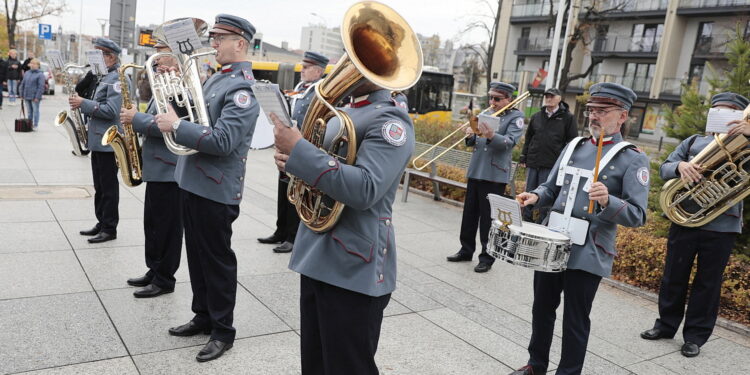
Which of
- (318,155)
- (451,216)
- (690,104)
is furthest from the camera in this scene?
(451,216)

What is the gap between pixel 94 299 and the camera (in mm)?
4410

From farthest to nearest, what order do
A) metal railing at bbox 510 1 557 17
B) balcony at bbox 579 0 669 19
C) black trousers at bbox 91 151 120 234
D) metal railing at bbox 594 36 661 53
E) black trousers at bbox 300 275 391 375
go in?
1. metal railing at bbox 510 1 557 17
2. metal railing at bbox 594 36 661 53
3. balcony at bbox 579 0 669 19
4. black trousers at bbox 91 151 120 234
5. black trousers at bbox 300 275 391 375

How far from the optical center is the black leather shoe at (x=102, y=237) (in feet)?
19.2

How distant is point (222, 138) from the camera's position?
11.3 ft

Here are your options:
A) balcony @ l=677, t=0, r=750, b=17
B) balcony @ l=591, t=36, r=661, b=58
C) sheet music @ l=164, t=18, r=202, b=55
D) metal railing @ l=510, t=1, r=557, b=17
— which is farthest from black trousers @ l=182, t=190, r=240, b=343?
metal railing @ l=510, t=1, r=557, b=17

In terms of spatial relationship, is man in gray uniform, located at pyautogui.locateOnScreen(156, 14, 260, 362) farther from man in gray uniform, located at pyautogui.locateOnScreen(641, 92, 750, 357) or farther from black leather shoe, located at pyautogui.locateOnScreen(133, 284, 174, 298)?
man in gray uniform, located at pyautogui.locateOnScreen(641, 92, 750, 357)

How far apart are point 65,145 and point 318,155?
39.9ft

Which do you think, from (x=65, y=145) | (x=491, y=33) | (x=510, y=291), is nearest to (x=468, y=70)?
(x=491, y=33)

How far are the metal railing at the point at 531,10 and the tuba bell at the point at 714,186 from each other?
42588mm

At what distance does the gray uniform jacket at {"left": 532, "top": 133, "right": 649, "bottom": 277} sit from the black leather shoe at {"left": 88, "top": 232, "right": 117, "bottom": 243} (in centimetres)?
467

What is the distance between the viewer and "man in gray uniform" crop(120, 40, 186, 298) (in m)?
4.54

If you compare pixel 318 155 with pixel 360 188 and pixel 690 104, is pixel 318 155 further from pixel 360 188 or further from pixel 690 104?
pixel 690 104

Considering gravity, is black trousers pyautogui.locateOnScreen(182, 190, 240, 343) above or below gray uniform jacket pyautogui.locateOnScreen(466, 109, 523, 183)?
below

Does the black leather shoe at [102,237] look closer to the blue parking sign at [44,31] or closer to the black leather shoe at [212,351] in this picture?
the black leather shoe at [212,351]
